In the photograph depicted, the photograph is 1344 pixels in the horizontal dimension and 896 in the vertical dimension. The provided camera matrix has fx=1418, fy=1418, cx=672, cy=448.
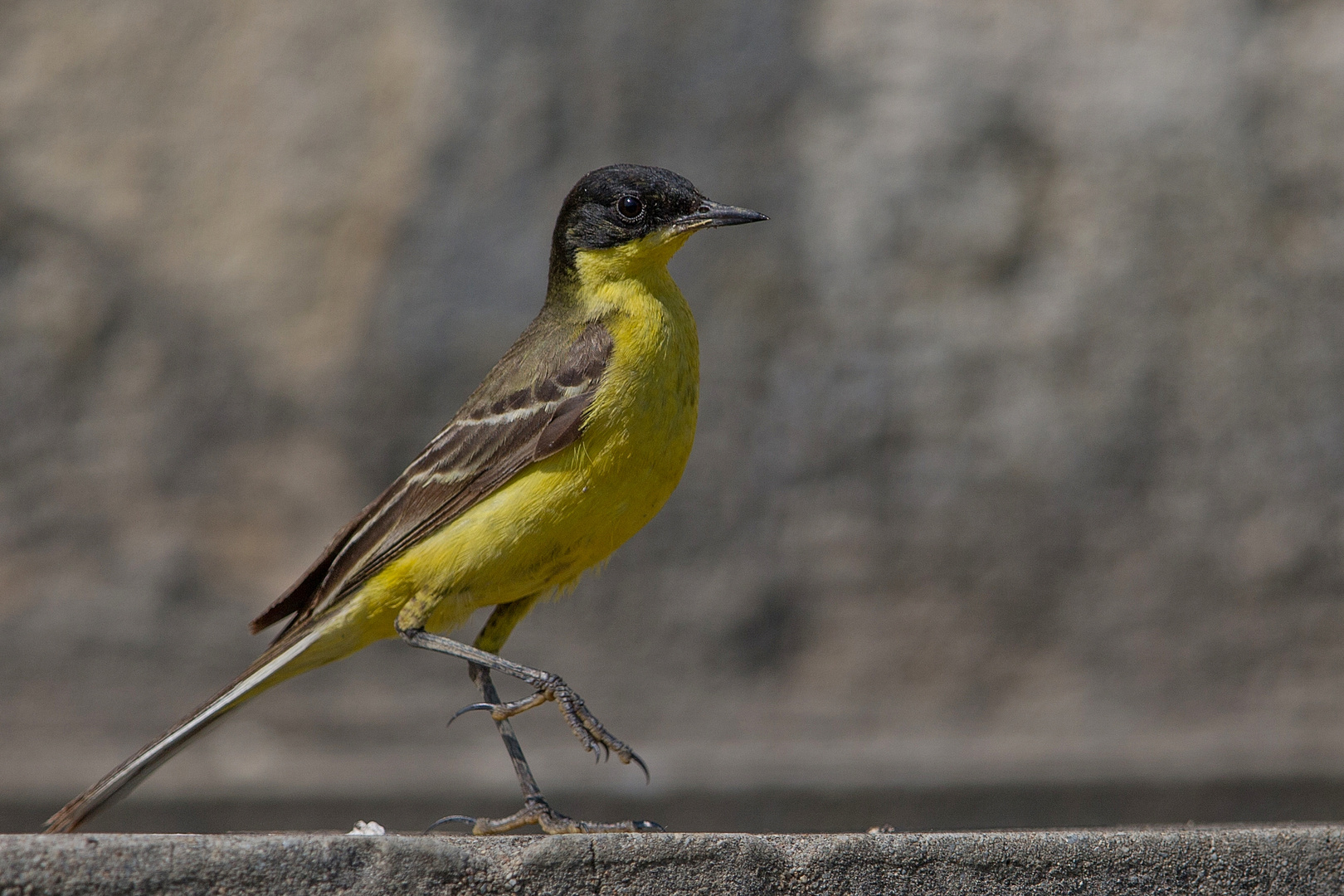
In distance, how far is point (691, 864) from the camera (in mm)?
3174

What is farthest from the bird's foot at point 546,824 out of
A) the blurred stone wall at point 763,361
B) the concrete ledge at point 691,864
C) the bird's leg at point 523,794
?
the blurred stone wall at point 763,361

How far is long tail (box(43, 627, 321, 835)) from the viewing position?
4.00m

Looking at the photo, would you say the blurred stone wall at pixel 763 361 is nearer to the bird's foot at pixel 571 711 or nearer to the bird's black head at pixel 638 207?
the bird's black head at pixel 638 207

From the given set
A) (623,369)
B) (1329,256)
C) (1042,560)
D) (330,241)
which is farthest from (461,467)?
(1329,256)

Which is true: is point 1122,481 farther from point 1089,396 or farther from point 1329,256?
point 1329,256

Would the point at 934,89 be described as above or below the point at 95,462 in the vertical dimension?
above

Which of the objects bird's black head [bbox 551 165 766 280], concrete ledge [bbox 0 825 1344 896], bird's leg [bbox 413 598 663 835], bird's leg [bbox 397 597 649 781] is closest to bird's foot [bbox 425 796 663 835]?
bird's leg [bbox 413 598 663 835]

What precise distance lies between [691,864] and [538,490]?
5.17 feet

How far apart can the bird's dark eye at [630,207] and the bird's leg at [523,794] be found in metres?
1.39

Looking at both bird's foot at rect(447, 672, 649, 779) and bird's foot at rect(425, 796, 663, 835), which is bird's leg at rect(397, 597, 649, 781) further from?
bird's foot at rect(425, 796, 663, 835)

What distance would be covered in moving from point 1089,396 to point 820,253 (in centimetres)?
188

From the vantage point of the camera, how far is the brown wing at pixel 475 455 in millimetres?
4562

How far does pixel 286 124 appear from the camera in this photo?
8.45 metres

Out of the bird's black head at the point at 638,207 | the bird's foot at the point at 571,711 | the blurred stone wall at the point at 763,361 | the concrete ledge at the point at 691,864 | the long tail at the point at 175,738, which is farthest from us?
the blurred stone wall at the point at 763,361
